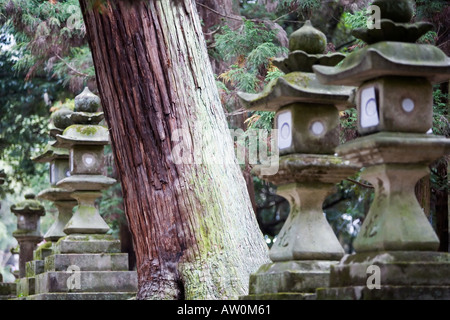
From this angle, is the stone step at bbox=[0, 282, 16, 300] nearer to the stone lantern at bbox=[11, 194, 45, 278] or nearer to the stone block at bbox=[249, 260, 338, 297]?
the stone lantern at bbox=[11, 194, 45, 278]

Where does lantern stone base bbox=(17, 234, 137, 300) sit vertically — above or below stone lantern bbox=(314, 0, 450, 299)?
below

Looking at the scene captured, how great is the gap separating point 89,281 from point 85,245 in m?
0.60

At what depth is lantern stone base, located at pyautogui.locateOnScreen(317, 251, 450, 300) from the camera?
4.92 metres

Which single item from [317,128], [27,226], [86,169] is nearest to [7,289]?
[27,226]

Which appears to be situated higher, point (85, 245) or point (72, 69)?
point (72, 69)

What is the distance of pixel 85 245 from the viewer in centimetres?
1033

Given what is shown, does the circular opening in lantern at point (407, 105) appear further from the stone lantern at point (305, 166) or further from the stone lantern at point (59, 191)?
the stone lantern at point (59, 191)

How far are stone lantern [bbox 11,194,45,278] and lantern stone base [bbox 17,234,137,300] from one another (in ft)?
16.9

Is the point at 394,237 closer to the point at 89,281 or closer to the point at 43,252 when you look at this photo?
the point at 89,281

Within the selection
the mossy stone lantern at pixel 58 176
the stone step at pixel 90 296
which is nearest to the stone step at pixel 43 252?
the mossy stone lantern at pixel 58 176

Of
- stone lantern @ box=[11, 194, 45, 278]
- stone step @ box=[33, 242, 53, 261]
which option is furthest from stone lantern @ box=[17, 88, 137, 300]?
stone lantern @ box=[11, 194, 45, 278]

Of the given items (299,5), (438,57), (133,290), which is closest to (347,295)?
(438,57)

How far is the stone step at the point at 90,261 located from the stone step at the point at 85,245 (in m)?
0.13
